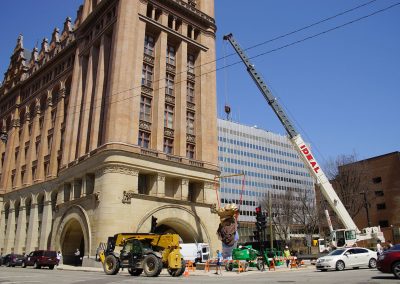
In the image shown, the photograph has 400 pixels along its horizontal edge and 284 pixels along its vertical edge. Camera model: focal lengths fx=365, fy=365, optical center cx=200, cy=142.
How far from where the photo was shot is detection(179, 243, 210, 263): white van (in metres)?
36.6

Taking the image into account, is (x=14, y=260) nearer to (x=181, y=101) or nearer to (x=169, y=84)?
(x=181, y=101)

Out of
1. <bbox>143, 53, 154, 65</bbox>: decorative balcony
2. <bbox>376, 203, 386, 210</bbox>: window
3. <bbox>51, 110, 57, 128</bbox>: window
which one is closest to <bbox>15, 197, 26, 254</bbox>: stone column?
<bbox>51, 110, 57, 128</bbox>: window

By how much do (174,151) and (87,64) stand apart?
59.8 ft

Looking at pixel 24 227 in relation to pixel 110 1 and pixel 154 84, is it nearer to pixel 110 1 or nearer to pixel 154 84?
pixel 154 84

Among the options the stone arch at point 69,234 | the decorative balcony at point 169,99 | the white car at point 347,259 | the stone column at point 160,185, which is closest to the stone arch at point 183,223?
the stone column at point 160,185

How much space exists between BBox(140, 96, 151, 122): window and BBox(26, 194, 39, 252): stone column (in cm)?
2258

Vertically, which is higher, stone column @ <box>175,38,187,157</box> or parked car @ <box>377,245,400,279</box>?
stone column @ <box>175,38,187,157</box>

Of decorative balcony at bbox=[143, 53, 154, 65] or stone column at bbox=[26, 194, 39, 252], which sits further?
stone column at bbox=[26, 194, 39, 252]

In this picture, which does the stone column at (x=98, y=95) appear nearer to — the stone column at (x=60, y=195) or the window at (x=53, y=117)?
the stone column at (x=60, y=195)

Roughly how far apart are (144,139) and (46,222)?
18567 millimetres

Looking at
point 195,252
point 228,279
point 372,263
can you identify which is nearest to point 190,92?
point 195,252

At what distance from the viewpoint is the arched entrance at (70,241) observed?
41.2 metres

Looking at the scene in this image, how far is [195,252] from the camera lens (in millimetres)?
37031

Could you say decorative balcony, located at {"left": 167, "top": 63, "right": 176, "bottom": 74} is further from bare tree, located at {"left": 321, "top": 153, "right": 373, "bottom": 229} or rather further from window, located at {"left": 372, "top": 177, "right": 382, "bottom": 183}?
window, located at {"left": 372, "top": 177, "right": 382, "bottom": 183}
